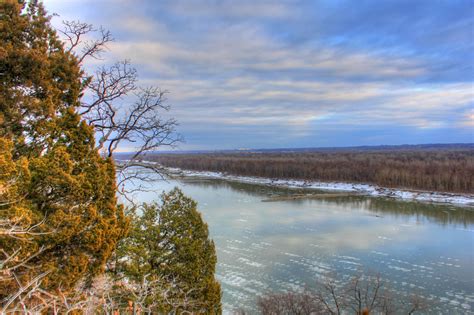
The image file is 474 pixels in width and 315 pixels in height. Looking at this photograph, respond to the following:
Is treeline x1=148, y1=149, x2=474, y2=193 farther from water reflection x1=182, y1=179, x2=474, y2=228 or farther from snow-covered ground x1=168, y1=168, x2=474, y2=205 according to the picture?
water reflection x1=182, y1=179, x2=474, y2=228

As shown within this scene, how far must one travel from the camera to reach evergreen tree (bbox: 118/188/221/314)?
870cm

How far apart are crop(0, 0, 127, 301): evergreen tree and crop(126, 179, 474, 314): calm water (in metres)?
6.69

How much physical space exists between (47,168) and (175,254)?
4.73 meters

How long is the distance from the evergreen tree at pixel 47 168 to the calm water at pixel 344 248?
22.0 ft

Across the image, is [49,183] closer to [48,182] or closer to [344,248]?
[48,182]

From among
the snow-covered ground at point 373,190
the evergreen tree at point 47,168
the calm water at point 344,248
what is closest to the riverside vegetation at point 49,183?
the evergreen tree at point 47,168

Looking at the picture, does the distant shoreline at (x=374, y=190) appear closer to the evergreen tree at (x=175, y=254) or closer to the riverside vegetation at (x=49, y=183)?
the evergreen tree at (x=175, y=254)

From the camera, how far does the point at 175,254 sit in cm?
923

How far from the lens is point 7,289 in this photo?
16.9 ft

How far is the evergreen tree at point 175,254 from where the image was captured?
8.70m

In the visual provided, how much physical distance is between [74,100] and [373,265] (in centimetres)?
1575

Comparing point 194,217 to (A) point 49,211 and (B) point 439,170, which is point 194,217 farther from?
(B) point 439,170

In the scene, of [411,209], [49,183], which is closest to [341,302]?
[49,183]

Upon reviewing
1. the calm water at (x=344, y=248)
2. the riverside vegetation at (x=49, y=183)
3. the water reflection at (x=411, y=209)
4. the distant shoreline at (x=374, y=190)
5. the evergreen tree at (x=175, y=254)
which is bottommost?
the calm water at (x=344, y=248)
